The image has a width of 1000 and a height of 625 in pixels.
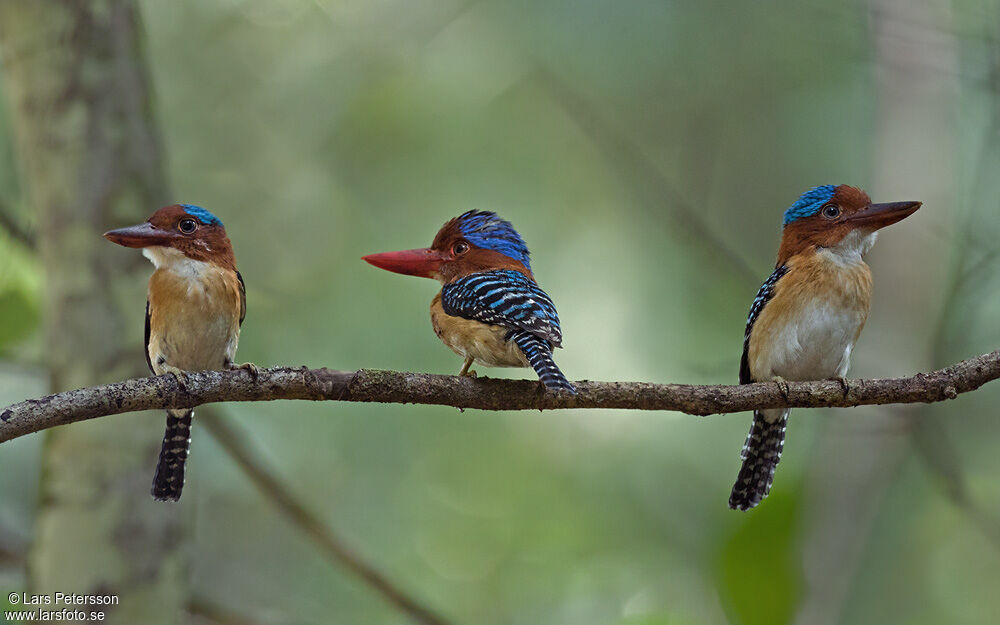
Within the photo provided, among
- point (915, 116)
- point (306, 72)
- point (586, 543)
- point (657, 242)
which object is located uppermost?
point (306, 72)

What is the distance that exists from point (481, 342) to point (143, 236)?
1.17m

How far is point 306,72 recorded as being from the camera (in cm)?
894

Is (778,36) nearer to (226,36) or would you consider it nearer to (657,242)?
(657,242)

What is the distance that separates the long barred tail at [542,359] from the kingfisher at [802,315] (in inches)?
41.2

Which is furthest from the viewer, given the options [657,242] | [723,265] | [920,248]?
[657,242]

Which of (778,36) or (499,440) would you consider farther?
(778,36)

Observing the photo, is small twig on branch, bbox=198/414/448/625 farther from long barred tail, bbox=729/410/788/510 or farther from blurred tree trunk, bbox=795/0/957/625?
blurred tree trunk, bbox=795/0/957/625

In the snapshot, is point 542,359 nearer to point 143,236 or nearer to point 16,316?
point 143,236

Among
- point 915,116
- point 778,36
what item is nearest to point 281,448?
point 915,116

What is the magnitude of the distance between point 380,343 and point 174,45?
3649 millimetres

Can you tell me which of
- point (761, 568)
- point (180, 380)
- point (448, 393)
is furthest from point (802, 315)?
point (180, 380)

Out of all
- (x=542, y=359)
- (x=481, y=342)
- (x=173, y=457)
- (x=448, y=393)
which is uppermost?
(x=481, y=342)

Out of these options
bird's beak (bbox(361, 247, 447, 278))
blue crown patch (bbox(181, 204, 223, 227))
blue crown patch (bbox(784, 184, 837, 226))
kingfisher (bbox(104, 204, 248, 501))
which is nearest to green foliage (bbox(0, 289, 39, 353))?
kingfisher (bbox(104, 204, 248, 501))

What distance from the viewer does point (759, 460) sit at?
3.76 metres
